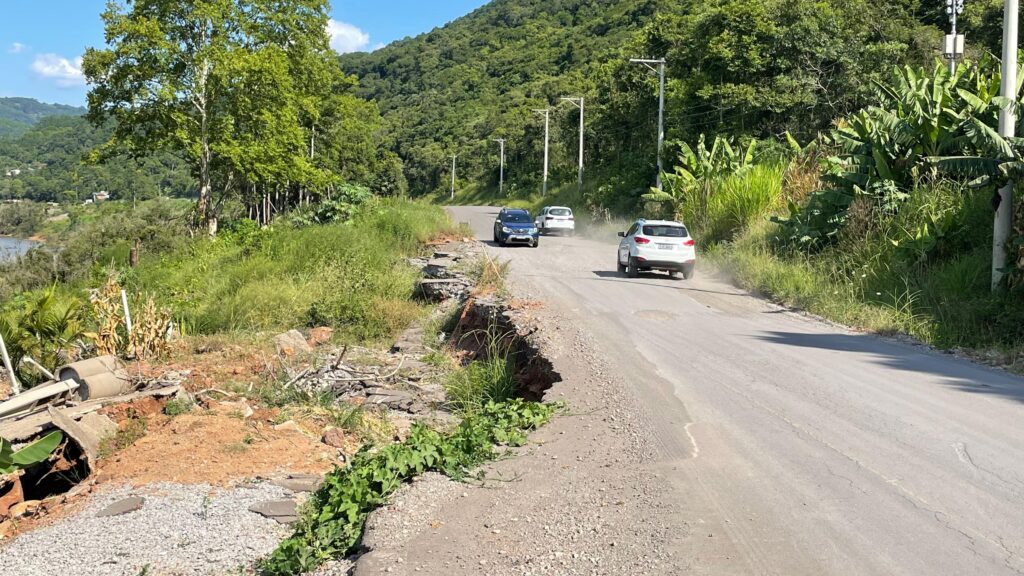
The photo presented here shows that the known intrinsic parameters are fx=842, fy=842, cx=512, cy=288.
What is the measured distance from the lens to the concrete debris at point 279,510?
6918mm

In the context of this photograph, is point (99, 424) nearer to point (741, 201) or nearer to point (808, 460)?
point (808, 460)

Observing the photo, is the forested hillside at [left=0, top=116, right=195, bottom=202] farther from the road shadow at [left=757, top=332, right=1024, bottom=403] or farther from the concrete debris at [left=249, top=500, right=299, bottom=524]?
the concrete debris at [left=249, top=500, right=299, bottom=524]

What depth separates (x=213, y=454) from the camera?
8.54m

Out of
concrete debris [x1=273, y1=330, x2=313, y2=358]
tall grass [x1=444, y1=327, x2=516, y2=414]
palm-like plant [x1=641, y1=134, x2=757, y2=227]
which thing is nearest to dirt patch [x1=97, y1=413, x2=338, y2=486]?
tall grass [x1=444, y1=327, x2=516, y2=414]

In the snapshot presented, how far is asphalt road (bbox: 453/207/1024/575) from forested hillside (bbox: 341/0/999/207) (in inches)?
792

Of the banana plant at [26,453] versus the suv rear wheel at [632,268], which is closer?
the banana plant at [26,453]

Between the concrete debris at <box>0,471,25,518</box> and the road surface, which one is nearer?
the road surface

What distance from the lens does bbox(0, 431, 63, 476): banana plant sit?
7.94 metres

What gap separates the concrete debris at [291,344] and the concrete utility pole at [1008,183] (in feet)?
39.3

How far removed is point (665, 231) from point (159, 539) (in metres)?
17.0

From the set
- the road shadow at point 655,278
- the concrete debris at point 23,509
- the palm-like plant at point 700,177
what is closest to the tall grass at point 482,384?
the concrete debris at point 23,509

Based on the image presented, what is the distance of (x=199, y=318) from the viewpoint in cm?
1862

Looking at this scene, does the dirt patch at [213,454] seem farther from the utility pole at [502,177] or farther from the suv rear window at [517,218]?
the utility pole at [502,177]

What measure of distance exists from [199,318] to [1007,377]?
15418 millimetres
